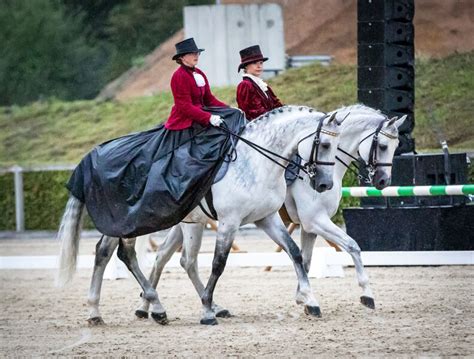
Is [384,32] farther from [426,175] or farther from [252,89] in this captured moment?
[252,89]

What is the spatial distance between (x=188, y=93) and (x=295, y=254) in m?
1.52

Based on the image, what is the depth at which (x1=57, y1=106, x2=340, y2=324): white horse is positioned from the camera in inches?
368

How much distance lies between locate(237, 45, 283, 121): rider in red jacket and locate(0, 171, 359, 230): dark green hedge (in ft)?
42.5

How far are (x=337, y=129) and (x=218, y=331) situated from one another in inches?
71.5

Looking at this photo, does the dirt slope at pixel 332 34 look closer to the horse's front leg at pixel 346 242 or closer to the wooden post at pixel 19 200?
the wooden post at pixel 19 200

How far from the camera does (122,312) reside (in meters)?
10.7

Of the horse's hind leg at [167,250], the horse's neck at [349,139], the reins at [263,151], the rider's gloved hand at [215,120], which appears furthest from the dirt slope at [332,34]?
the rider's gloved hand at [215,120]

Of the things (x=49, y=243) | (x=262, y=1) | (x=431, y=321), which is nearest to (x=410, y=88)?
(x=431, y=321)

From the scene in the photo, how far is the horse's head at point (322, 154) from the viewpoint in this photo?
932 cm

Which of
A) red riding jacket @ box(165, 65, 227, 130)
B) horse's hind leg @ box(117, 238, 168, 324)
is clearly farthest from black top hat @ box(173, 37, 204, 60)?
horse's hind leg @ box(117, 238, 168, 324)

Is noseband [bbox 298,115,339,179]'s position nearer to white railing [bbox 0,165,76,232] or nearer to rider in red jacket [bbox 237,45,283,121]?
rider in red jacket [bbox 237,45,283,121]

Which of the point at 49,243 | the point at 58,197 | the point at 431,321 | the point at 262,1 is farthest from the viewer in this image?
the point at 262,1

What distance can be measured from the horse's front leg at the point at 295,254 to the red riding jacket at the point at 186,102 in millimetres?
933

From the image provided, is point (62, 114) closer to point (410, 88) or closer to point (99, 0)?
point (99, 0)
